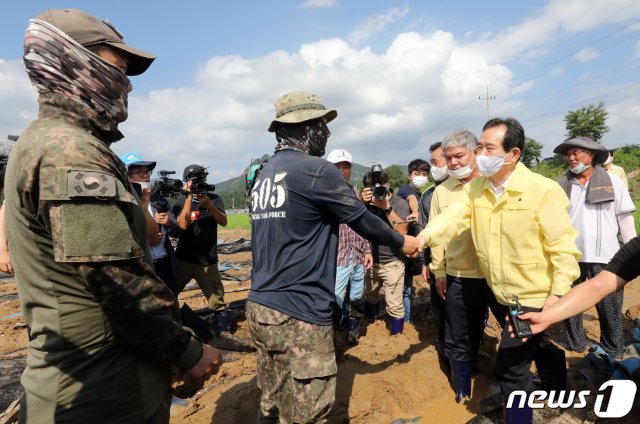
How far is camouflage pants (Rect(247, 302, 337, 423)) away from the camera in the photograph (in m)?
2.04

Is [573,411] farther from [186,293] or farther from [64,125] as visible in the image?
[186,293]

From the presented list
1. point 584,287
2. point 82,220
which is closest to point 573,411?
point 584,287

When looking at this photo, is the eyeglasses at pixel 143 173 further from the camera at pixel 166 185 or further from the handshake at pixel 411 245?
the handshake at pixel 411 245

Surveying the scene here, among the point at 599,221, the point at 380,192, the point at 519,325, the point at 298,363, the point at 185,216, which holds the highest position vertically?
the point at 380,192

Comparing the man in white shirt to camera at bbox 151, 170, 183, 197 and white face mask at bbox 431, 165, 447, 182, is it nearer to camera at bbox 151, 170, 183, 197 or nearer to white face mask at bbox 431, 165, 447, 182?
white face mask at bbox 431, 165, 447, 182

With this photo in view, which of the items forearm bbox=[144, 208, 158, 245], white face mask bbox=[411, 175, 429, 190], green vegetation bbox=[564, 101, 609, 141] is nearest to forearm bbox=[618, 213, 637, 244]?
white face mask bbox=[411, 175, 429, 190]

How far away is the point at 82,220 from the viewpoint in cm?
114

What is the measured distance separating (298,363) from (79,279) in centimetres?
124

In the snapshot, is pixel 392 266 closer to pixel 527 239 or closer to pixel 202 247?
pixel 527 239

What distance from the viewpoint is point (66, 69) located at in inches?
51.6

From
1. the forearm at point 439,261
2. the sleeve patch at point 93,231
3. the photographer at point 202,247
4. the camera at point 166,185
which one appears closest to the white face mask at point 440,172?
the forearm at point 439,261

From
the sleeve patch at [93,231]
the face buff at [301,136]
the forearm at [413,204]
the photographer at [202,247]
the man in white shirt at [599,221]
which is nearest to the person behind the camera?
the sleeve patch at [93,231]

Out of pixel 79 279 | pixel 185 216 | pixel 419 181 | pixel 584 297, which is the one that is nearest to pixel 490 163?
pixel 584 297

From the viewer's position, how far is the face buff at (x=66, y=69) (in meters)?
1.28
